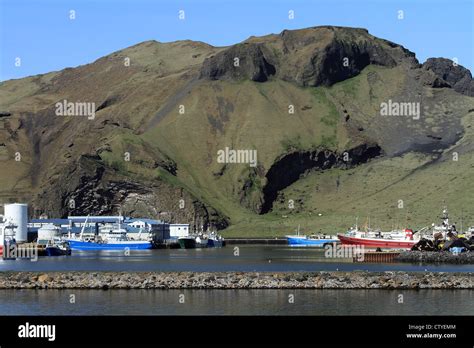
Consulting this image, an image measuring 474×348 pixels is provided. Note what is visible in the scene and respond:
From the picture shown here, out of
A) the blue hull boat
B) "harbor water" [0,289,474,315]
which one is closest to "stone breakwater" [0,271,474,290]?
"harbor water" [0,289,474,315]

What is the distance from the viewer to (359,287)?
8169cm

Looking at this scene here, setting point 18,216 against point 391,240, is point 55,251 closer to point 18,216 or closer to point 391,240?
point 18,216

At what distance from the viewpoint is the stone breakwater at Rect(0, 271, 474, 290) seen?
269ft

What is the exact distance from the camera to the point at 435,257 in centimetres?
13712

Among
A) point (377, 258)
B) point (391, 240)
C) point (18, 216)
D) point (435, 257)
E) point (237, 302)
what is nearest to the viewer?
point (237, 302)

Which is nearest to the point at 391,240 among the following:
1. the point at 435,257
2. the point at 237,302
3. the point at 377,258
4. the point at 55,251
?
the point at 377,258

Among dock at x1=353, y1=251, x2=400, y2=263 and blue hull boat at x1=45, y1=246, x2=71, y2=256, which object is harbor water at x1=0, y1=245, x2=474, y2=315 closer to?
dock at x1=353, y1=251, x2=400, y2=263

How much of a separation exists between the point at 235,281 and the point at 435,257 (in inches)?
2439

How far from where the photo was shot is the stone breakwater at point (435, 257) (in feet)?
440

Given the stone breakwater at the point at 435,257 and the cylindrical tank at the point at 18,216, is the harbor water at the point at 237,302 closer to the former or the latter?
the stone breakwater at the point at 435,257

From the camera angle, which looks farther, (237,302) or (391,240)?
(391,240)
